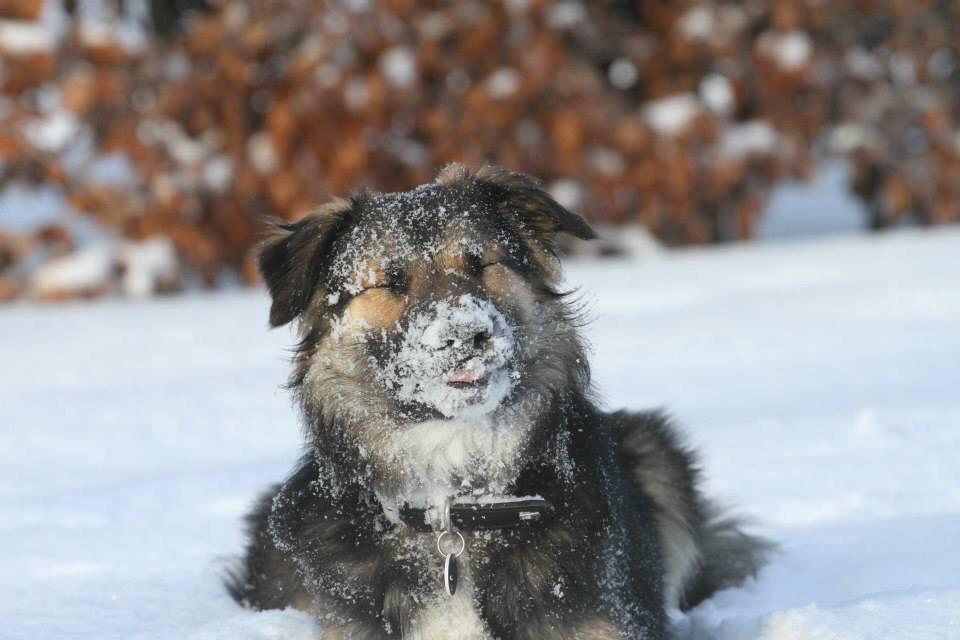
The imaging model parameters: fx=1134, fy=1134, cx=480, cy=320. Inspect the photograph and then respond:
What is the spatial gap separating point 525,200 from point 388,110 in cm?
860

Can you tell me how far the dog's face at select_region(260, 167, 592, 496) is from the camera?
2988 mm

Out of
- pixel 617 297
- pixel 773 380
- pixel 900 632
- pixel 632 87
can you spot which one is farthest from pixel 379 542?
pixel 632 87

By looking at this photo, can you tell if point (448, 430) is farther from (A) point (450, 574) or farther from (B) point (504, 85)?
(B) point (504, 85)

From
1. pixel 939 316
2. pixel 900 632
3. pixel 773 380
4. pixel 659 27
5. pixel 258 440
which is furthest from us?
pixel 659 27

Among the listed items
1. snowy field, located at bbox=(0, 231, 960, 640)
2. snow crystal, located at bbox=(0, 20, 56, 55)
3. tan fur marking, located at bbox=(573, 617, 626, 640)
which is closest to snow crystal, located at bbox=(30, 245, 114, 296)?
snowy field, located at bbox=(0, 231, 960, 640)

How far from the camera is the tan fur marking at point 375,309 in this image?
3135 millimetres

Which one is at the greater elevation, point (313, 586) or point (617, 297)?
point (617, 297)

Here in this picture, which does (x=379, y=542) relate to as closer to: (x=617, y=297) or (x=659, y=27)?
(x=617, y=297)

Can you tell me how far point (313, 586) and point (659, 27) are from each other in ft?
35.1

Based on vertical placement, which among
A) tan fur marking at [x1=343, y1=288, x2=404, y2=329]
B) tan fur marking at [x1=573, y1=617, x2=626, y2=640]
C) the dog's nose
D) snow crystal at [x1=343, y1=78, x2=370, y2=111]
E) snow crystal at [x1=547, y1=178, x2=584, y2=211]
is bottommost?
tan fur marking at [x1=573, y1=617, x2=626, y2=640]

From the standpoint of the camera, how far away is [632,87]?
42.7 feet

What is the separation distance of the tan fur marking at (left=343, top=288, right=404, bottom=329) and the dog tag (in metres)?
0.66

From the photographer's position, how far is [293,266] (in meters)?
3.30

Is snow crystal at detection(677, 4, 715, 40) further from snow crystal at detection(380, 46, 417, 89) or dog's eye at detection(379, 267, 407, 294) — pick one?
dog's eye at detection(379, 267, 407, 294)
